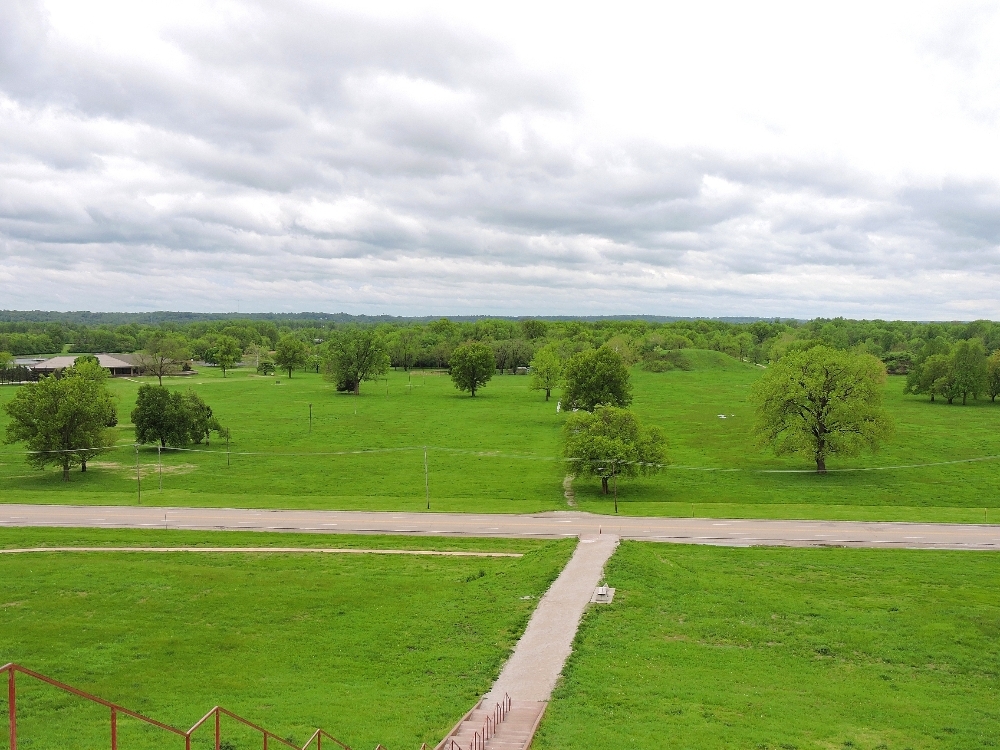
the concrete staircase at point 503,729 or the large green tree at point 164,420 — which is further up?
the large green tree at point 164,420

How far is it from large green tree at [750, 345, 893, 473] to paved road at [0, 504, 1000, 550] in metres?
18.9

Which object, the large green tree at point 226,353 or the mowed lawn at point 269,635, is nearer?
the mowed lawn at point 269,635

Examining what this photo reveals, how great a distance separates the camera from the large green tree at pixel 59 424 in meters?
58.6

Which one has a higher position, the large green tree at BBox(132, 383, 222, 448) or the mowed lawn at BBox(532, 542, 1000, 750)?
the large green tree at BBox(132, 383, 222, 448)

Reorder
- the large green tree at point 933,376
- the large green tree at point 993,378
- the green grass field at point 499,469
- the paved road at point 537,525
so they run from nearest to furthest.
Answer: the paved road at point 537,525, the green grass field at point 499,469, the large green tree at point 993,378, the large green tree at point 933,376

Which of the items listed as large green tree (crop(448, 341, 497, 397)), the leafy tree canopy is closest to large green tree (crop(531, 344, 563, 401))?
the leafy tree canopy

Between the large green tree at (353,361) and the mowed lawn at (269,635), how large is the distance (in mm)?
88456

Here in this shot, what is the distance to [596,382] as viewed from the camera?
8219cm

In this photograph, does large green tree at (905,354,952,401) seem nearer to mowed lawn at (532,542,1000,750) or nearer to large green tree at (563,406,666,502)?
large green tree at (563,406,666,502)

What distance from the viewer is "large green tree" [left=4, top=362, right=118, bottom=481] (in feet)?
192

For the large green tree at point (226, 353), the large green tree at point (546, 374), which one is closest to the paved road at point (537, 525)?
the large green tree at point (546, 374)

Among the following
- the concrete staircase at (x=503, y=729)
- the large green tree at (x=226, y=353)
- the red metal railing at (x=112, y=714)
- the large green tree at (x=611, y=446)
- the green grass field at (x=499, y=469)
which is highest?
the large green tree at (x=226, y=353)

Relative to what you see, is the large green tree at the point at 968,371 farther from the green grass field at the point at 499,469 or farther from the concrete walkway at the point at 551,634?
the concrete walkway at the point at 551,634

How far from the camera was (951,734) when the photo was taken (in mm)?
17312
